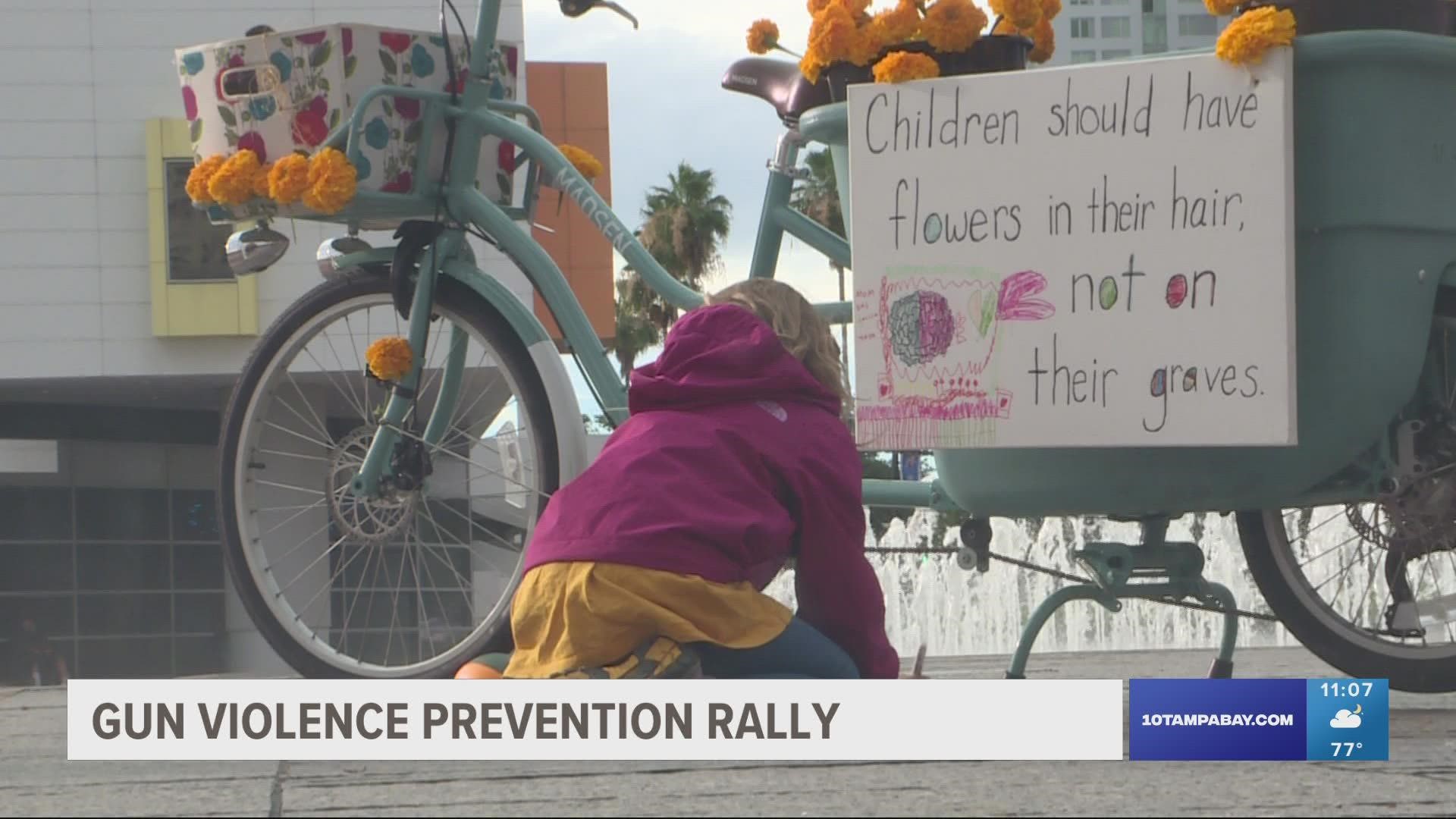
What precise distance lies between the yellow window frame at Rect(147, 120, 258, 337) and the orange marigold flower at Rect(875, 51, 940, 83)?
922 inches

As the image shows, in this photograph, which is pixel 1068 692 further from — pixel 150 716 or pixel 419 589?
pixel 419 589

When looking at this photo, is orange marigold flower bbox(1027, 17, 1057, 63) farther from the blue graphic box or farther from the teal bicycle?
the blue graphic box

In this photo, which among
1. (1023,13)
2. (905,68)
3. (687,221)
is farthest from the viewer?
(687,221)

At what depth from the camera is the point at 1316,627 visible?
13.5 ft

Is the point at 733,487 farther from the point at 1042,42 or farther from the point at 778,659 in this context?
the point at 1042,42

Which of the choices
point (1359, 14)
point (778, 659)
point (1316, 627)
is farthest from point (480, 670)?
point (1359, 14)

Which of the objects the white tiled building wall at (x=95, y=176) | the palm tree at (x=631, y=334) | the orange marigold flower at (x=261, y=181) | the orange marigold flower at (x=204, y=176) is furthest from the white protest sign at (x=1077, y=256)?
the palm tree at (x=631, y=334)

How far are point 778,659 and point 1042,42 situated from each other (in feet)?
5.58

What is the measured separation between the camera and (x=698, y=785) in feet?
8.38

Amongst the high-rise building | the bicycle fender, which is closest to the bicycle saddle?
the bicycle fender

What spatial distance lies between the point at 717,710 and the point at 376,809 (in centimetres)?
47

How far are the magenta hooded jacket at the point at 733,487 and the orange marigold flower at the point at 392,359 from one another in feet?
4.36

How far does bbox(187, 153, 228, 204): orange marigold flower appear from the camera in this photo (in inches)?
178

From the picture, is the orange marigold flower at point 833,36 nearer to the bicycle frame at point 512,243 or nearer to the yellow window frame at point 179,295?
the bicycle frame at point 512,243
